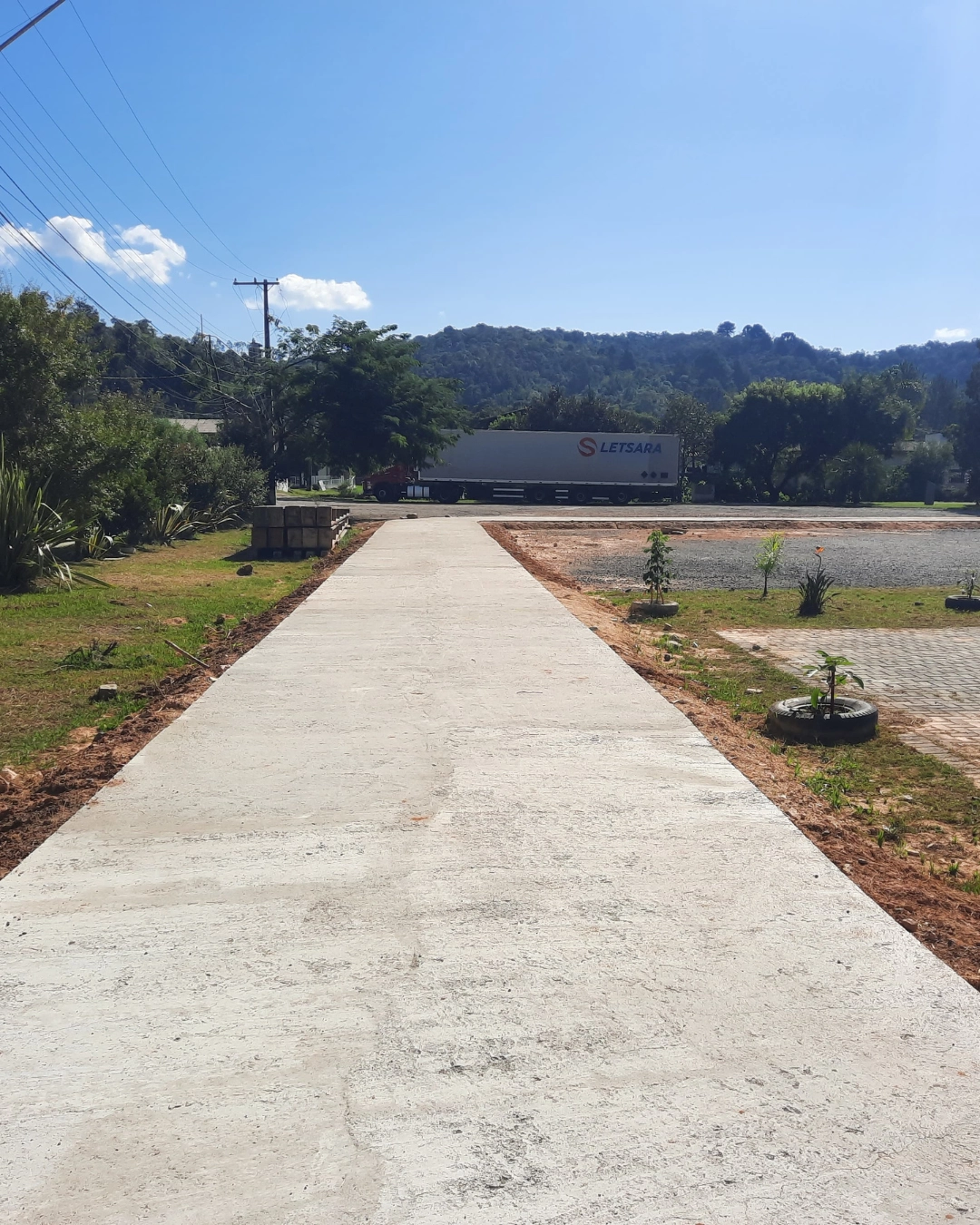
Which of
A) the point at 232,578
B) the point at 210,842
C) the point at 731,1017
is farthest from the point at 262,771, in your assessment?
the point at 232,578

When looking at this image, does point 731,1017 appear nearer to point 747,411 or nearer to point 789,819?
point 789,819

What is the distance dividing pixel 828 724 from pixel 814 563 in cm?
1683

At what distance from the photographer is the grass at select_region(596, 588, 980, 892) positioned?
5.59 meters

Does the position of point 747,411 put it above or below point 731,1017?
above

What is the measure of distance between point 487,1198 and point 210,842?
8.17ft

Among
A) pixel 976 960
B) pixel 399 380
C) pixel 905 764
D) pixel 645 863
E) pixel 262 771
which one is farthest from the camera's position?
pixel 399 380

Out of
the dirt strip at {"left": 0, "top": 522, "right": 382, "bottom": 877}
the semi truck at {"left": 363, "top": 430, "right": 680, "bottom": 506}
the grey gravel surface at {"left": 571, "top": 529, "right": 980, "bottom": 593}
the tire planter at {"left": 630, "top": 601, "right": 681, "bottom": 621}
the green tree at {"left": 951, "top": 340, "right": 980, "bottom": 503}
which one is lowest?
the dirt strip at {"left": 0, "top": 522, "right": 382, "bottom": 877}

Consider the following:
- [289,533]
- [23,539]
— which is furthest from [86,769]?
[289,533]

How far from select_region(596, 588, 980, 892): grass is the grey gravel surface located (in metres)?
5.64

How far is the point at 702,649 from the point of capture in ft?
37.7

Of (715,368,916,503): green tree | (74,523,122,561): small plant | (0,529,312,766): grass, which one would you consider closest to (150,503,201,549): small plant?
(0,529,312,766): grass

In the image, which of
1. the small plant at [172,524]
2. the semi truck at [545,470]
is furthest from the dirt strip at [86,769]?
the semi truck at [545,470]

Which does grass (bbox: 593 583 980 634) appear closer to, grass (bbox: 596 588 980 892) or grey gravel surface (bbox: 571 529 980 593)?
grass (bbox: 596 588 980 892)

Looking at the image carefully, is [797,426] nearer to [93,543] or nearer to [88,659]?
[93,543]
